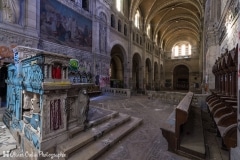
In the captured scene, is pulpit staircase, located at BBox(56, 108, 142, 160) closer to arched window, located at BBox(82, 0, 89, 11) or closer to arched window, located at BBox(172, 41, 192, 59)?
arched window, located at BBox(82, 0, 89, 11)


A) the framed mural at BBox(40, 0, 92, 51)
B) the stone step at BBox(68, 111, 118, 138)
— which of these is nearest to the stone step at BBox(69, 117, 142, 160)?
the stone step at BBox(68, 111, 118, 138)

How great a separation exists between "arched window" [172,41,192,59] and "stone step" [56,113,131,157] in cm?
3168

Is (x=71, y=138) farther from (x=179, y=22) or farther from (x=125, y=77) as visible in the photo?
(x=179, y=22)

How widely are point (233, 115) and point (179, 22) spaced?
96.9ft

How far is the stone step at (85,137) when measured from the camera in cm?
256

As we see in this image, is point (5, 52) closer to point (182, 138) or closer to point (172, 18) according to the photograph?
point (182, 138)

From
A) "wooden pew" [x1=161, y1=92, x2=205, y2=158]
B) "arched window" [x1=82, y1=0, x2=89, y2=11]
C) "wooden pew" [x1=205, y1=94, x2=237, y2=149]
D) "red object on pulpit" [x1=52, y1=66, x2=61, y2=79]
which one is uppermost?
"arched window" [x1=82, y1=0, x2=89, y2=11]

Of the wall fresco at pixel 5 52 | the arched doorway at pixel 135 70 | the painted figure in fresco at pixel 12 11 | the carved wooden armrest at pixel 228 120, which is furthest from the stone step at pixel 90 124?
the arched doorway at pixel 135 70

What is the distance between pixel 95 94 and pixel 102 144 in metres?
Answer: 8.27

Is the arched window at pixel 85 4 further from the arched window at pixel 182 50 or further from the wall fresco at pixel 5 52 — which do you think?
the arched window at pixel 182 50

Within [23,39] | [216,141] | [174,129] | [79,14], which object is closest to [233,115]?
[174,129]

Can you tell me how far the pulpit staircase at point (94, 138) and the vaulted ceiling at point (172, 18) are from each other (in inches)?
670

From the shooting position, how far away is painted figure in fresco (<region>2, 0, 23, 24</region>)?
6.25 metres

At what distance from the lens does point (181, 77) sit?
3191cm
